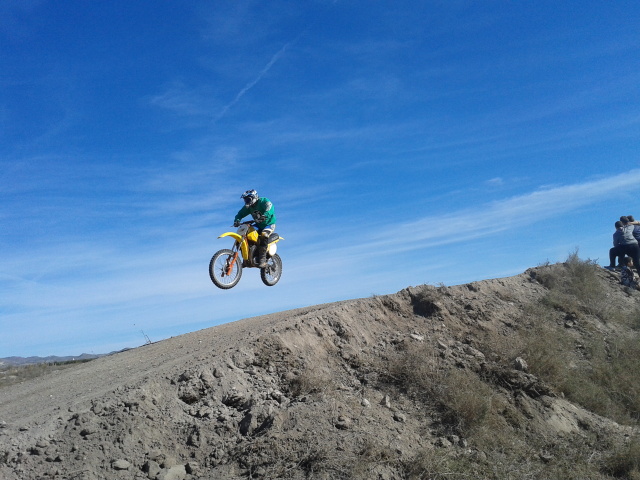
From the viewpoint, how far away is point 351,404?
7.91 metres

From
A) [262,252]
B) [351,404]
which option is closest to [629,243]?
[262,252]

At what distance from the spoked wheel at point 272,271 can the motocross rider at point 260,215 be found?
1.36 feet

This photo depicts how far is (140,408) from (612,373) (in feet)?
32.6

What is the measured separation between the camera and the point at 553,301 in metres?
14.6

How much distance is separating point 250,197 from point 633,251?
1293 centimetres

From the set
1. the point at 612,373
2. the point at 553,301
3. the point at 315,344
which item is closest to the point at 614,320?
the point at 553,301

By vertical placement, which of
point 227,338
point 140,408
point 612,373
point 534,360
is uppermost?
point 227,338

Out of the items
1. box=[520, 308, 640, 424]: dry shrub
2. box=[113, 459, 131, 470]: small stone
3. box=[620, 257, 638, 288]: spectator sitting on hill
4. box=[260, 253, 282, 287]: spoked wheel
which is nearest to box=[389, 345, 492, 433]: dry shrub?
box=[520, 308, 640, 424]: dry shrub

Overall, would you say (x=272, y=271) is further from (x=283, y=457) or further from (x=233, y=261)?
(x=283, y=457)

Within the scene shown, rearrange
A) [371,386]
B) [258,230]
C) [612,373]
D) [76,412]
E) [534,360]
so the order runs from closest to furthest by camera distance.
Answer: [76,412], [371,386], [534,360], [612,373], [258,230]

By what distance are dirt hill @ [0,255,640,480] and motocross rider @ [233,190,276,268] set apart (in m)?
2.05

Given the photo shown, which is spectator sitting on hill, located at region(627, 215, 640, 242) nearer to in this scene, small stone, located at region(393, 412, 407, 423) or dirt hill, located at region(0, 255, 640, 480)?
dirt hill, located at region(0, 255, 640, 480)

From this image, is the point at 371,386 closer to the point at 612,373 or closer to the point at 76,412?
the point at 76,412

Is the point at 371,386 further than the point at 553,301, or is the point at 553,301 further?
the point at 553,301
